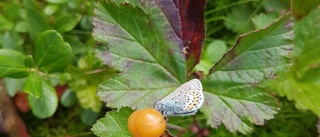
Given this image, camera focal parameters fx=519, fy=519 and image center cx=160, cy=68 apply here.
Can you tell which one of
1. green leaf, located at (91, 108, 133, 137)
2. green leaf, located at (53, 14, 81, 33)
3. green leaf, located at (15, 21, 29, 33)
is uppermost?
green leaf, located at (53, 14, 81, 33)

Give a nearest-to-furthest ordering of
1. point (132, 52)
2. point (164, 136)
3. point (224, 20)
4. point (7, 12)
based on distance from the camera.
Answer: point (164, 136)
point (132, 52)
point (7, 12)
point (224, 20)

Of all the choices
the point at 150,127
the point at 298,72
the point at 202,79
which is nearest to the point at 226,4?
the point at 298,72

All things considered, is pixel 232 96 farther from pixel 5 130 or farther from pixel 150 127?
pixel 5 130

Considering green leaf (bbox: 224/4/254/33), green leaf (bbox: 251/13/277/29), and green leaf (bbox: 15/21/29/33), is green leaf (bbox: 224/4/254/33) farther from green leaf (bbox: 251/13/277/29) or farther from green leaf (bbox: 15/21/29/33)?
green leaf (bbox: 15/21/29/33)

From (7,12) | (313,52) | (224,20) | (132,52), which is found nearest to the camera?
(132,52)

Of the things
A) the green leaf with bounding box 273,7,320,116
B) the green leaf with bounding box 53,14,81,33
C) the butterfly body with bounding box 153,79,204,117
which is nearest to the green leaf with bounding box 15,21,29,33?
the green leaf with bounding box 53,14,81,33

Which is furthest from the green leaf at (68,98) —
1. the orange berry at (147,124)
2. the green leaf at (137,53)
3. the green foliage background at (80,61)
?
the orange berry at (147,124)

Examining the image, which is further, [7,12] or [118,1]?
[7,12]

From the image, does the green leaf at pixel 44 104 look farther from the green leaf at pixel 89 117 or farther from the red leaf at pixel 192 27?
the red leaf at pixel 192 27
